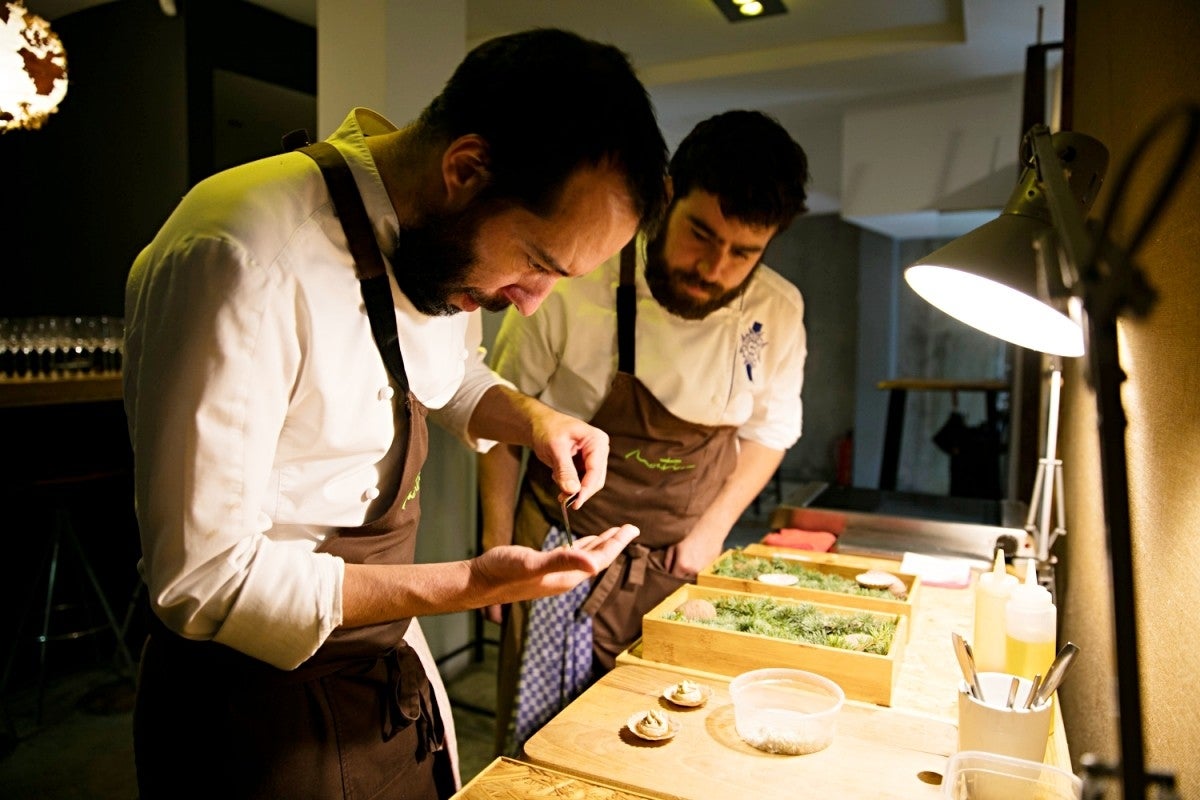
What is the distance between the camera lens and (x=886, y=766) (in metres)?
1.13

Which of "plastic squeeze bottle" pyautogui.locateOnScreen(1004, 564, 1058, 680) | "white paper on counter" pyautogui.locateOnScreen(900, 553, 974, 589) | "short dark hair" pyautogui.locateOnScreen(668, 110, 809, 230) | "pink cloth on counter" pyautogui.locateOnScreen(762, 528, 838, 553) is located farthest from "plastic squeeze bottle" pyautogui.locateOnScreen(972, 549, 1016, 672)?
"short dark hair" pyautogui.locateOnScreen(668, 110, 809, 230)

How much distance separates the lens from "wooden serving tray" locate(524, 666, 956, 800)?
1.07 metres

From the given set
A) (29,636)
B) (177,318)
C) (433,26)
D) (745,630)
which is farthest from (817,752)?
(29,636)

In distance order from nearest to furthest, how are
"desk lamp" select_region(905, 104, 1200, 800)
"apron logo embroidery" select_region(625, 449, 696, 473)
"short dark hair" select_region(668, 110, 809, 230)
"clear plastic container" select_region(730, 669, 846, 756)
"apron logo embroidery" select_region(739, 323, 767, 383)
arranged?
"desk lamp" select_region(905, 104, 1200, 800) < "clear plastic container" select_region(730, 669, 846, 756) < "short dark hair" select_region(668, 110, 809, 230) < "apron logo embroidery" select_region(625, 449, 696, 473) < "apron logo embroidery" select_region(739, 323, 767, 383)

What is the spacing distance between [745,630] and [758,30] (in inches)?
148

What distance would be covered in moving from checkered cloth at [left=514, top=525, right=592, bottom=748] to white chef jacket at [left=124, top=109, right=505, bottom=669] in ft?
2.68

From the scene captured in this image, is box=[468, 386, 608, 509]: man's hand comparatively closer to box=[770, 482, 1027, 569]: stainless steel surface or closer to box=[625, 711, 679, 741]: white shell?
box=[625, 711, 679, 741]: white shell

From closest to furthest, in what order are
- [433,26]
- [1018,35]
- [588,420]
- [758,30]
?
[588,420], [433,26], [1018,35], [758,30]

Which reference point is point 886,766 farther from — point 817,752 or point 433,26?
point 433,26

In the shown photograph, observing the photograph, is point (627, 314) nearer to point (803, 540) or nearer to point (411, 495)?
point (803, 540)

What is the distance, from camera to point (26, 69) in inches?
131

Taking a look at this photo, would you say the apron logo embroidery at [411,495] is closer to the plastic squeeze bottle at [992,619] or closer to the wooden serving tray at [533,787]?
the wooden serving tray at [533,787]

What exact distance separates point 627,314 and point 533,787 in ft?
3.86

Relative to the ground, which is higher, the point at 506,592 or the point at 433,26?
the point at 433,26
